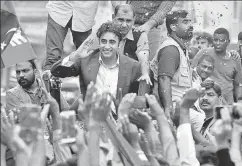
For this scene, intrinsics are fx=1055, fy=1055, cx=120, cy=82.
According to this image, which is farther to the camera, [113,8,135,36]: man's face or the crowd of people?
[113,8,135,36]: man's face

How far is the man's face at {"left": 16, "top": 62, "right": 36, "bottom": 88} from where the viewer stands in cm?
1086

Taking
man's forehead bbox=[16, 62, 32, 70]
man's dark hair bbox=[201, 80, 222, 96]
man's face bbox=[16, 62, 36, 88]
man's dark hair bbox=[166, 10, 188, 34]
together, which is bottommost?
man's dark hair bbox=[201, 80, 222, 96]

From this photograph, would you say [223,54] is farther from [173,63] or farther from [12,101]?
[12,101]

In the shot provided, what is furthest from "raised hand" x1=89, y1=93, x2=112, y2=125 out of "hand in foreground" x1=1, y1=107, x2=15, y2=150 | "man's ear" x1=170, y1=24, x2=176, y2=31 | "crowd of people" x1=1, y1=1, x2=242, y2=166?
"man's ear" x1=170, y1=24, x2=176, y2=31

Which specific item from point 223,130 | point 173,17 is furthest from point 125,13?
point 223,130

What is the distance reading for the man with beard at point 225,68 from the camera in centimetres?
1231

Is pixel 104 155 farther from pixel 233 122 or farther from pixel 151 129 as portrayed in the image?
pixel 233 122

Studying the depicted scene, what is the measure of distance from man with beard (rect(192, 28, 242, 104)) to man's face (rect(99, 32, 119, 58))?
2.16 meters

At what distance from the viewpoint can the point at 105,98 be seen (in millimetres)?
7180

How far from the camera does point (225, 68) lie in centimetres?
1234

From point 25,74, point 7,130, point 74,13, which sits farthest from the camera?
point 74,13

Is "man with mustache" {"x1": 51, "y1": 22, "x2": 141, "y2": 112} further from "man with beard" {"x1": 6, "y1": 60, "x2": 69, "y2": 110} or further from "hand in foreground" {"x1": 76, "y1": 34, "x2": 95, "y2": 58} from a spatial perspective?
"man with beard" {"x1": 6, "y1": 60, "x2": 69, "y2": 110}

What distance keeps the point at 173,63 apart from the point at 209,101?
2.62 ft

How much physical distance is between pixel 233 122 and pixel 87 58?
3125 mm
